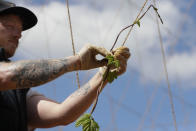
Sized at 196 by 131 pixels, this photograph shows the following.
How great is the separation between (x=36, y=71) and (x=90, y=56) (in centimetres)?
13

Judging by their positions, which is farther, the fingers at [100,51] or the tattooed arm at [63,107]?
the tattooed arm at [63,107]

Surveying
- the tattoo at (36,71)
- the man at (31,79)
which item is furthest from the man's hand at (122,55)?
the tattoo at (36,71)

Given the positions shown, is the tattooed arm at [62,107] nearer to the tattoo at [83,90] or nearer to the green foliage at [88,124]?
the tattoo at [83,90]

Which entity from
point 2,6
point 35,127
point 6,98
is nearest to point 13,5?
point 2,6

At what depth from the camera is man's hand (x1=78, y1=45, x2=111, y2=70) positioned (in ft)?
2.99

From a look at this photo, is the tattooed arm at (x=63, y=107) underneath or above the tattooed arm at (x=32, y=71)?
underneath

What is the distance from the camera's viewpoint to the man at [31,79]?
0.86 m

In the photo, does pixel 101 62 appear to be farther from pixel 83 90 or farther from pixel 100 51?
pixel 83 90

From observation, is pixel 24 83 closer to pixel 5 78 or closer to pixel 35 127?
pixel 5 78

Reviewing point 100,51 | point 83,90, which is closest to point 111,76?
point 100,51

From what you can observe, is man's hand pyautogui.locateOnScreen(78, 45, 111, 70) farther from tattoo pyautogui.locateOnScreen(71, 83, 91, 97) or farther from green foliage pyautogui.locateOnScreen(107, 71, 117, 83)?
tattoo pyautogui.locateOnScreen(71, 83, 91, 97)

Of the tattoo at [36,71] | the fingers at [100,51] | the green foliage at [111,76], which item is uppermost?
the fingers at [100,51]

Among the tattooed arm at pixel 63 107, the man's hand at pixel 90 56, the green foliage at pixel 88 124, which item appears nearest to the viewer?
the green foliage at pixel 88 124

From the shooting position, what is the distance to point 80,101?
3.64ft
